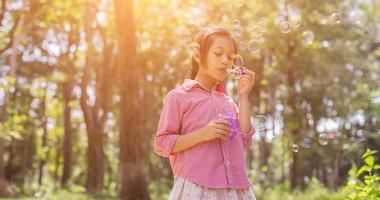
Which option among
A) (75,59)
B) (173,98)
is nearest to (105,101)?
(75,59)

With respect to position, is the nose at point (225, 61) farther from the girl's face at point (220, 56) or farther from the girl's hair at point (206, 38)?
the girl's hair at point (206, 38)

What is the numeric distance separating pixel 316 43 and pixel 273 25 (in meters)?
1.70

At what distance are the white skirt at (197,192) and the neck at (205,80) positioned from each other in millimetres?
592

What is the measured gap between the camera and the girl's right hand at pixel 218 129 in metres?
3.38

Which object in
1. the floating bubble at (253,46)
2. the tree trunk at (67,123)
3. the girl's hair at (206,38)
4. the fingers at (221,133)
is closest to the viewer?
the fingers at (221,133)

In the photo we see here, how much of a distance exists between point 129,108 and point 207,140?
10.4 m

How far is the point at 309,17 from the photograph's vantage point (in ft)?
68.7

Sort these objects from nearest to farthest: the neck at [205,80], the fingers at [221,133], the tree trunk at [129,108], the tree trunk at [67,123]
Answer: the fingers at [221,133] → the neck at [205,80] → the tree trunk at [129,108] → the tree trunk at [67,123]

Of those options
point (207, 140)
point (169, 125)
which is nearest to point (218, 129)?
point (207, 140)

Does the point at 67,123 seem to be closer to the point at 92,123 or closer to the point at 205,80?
the point at 92,123

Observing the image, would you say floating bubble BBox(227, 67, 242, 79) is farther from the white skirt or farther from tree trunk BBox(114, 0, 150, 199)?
tree trunk BBox(114, 0, 150, 199)

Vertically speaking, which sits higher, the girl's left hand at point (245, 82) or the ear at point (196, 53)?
the ear at point (196, 53)

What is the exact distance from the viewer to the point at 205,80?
3828mm

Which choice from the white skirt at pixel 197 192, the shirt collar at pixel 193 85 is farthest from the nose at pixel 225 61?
the white skirt at pixel 197 192
